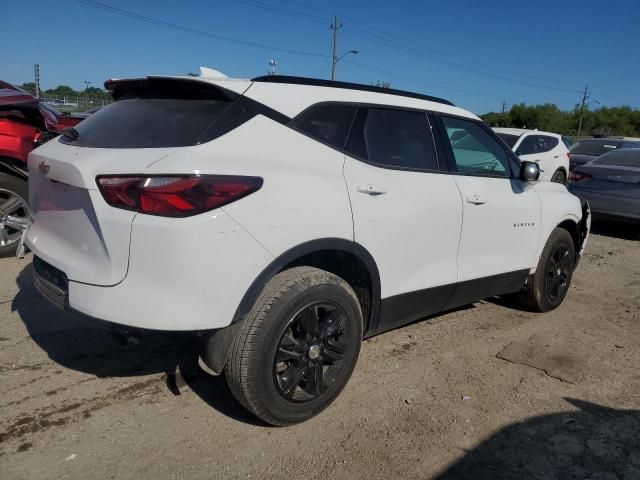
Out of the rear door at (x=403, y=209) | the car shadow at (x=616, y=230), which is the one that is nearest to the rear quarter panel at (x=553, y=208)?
the rear door at (x=403, y=209)

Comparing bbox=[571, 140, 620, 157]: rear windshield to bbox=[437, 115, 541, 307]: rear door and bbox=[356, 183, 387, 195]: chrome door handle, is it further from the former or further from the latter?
bbox=[356, 183, 387, 195]: chrome door handle

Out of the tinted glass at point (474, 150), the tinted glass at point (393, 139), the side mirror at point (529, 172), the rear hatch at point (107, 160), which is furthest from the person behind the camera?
the side mirror at point (529, 172)

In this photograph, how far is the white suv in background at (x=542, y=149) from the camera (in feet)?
36.5

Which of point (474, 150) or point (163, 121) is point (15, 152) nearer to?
point (163, 121)

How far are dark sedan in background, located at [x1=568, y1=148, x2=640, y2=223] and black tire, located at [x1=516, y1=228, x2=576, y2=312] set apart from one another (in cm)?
417

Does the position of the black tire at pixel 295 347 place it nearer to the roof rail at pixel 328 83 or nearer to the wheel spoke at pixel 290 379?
the wheel spoke at pixel 290 379

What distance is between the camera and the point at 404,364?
3713 millimetres

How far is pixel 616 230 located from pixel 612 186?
1693 millimetres

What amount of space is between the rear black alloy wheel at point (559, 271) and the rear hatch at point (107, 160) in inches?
135

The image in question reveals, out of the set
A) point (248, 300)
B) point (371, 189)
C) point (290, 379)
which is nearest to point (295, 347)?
point (290, 379)

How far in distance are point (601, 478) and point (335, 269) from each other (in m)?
1.72

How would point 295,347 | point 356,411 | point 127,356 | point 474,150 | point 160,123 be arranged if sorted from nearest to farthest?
1. point 160,123
2. point 295,347
3. point 356,411
4. point 127,356
5. point 474,150

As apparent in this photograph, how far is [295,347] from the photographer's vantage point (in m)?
2.75

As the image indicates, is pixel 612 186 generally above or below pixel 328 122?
below
